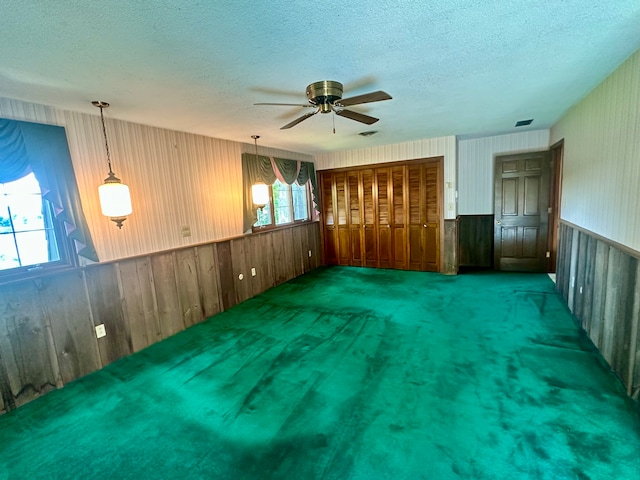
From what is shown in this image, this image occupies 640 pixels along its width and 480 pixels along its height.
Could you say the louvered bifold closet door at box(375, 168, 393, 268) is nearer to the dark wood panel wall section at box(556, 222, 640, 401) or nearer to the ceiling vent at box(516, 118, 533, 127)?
the ceiling vent at box(516, 118, 533, 127)

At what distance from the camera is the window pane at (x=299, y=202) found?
617 cm

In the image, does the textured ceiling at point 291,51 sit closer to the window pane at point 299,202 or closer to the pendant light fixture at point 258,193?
the pendant light fixture at point 258,193

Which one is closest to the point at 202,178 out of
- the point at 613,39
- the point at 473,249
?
the point at 613,39

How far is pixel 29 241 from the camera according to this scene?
262 centimetres

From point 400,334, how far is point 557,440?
1574mm

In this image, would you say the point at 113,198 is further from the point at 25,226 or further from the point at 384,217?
the point at 384,217

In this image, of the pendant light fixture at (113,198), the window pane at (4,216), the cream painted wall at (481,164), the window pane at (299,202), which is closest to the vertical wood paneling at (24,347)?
the window pane at (4,216)

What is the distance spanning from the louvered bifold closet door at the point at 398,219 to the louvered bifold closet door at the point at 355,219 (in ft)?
2.33

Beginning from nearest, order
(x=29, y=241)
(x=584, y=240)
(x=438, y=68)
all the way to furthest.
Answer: (x=438, y=68), (x=29, y=241), (x=584, y=240)

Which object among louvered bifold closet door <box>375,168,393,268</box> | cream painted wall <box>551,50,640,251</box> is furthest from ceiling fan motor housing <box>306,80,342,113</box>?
louvered bifold closet door <box>375,168,393,268</box>

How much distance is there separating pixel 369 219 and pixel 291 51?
14.8 ft

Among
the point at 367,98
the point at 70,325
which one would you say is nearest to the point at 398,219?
the point at 367,98

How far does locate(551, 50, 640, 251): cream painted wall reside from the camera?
2.19 metres

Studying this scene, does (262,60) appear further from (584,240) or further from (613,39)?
(584,240)
